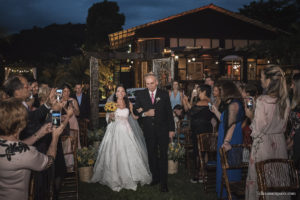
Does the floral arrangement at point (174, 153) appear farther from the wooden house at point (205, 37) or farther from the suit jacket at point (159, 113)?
the wooden house at point (205, 37)

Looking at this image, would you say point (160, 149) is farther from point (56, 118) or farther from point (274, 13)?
point (274, 13)

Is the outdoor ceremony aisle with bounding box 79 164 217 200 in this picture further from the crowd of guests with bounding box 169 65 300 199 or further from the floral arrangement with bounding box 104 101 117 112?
the floral arrangement with bounding box 104 101 117 112

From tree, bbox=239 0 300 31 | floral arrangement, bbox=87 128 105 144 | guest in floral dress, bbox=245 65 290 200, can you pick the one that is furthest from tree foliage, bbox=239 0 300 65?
guest in floral dress, bbox=245 65 290 200

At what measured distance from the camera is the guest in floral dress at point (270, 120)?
3.39 metres

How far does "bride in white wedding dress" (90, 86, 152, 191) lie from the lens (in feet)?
18.4

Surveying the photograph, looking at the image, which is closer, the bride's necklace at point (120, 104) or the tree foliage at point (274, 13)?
the bride's necklace at point (120, 104)

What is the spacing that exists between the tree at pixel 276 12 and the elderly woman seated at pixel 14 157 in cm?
2922

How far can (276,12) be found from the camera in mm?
28188

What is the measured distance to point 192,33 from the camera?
2344 cm

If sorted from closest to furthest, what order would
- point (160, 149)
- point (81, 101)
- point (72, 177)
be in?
point (72, 177)
point (160, 149)
point (81, 101)

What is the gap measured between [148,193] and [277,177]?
9.85 ft

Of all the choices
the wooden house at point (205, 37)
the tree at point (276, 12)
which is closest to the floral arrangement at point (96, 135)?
the wooden house at point (205, 37)

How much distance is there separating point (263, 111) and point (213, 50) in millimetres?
17023

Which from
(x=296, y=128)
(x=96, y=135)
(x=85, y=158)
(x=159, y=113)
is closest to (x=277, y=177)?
(x=296, y=128)
